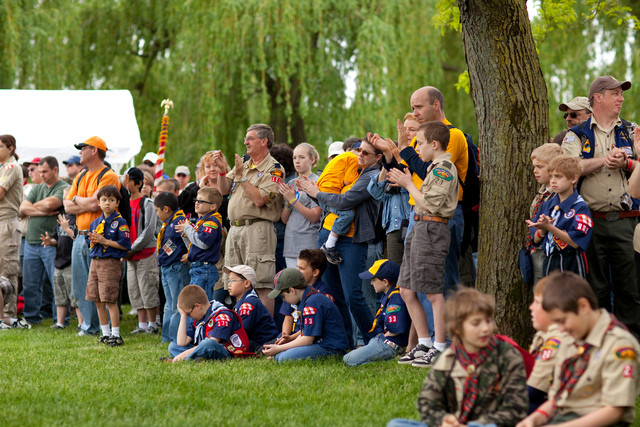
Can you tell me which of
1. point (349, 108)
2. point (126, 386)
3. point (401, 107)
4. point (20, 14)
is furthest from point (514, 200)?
point (20, 14)

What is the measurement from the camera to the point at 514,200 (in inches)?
→ 233

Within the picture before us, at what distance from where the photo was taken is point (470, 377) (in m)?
3.69

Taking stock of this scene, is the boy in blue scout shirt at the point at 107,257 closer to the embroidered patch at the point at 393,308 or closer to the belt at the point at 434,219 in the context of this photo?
the embroidered patch at the point at 393,308

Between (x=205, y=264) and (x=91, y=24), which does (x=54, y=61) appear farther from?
(x=205, y=264)

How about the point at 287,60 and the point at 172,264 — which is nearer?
the point at 172,264

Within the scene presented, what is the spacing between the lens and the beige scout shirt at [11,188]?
33.0 feet

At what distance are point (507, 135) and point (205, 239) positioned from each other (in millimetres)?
3698

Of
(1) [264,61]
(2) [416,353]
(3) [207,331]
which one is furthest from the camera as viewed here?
(1) [264,61]

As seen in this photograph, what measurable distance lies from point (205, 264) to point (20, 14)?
35.9 feet

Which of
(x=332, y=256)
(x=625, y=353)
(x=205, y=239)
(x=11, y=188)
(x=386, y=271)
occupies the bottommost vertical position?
(x=625, y=353)

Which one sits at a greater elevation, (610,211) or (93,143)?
(93,143)

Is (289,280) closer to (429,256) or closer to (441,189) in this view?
(429,256)

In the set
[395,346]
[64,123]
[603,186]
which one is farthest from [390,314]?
[64,123]

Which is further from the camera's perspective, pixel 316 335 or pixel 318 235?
pixel 318 235
